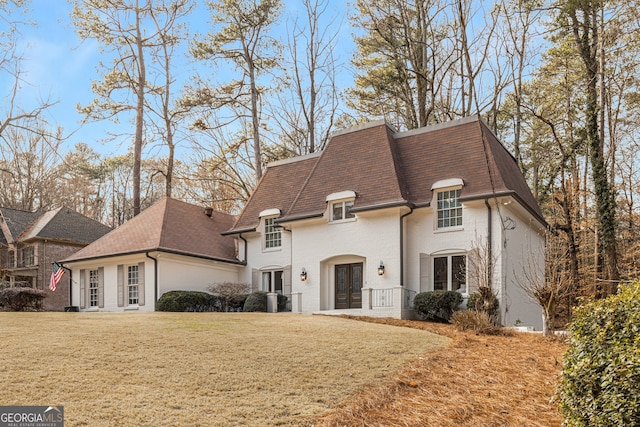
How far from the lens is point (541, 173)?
96.9 ft

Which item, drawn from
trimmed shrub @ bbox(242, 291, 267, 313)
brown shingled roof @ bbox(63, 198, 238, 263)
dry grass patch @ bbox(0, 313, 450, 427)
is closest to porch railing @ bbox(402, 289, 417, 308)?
trimmed shrub @ bbox(242, 291, 267, 313)

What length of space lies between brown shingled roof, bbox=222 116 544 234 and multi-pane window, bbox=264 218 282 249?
511mm

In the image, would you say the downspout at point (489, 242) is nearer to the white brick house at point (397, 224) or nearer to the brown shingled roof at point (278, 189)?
the white brick house at point (397, 224)

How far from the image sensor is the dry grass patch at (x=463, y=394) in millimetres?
5355

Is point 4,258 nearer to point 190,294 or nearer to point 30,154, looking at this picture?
point 30,154

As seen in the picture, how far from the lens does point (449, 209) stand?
1789 centimetres

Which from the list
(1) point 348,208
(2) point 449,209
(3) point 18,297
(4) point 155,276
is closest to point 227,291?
(4) point 155,276

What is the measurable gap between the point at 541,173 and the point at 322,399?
26.7 m

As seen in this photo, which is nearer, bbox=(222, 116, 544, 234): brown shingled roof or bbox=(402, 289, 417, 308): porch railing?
bbox=(402, 289, 417, 308): porch railing

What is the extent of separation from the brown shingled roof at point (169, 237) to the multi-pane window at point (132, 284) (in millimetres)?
897

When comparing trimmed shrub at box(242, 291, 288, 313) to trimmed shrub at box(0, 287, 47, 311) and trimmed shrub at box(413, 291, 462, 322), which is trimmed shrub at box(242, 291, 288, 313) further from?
trimmed shrub at box(0, 287, 47, 311)

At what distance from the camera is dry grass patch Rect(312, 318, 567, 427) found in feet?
17.6

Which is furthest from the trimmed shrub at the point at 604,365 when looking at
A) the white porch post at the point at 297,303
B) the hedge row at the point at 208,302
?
the hedge row at the point at 208,302

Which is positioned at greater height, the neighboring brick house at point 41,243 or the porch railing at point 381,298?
the neighboring brick house at point 41,243
